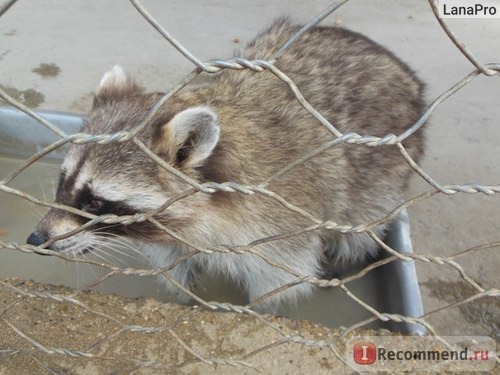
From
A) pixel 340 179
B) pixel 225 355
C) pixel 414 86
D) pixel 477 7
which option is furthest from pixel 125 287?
pixel 477 7

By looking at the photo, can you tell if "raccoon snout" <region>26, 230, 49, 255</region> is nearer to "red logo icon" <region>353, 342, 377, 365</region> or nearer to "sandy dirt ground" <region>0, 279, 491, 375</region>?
"sandy dirt ground" <region>0, 279, 491, 375</region>

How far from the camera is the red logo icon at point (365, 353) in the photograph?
70.3 inches

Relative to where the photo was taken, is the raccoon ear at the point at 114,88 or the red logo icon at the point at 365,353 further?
the raccoon ear at the point at 114,88

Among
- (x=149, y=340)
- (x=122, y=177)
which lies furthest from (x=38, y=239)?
(x=149, y=340)

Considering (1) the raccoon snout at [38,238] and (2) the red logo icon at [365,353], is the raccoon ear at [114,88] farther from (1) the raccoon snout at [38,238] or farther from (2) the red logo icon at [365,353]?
(2) the red logo icon at [365,353]

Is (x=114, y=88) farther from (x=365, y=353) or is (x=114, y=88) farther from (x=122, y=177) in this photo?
(x=365, y=353)

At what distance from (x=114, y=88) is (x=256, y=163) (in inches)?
25.2

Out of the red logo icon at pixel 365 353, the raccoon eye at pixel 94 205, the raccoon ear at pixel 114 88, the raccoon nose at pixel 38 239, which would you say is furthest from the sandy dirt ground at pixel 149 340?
the raccoon ear at pixel 114 88

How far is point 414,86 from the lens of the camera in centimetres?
246

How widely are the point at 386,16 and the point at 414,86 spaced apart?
2.16 m

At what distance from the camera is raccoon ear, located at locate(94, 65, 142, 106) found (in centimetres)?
197

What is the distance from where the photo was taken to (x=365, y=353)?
180cm

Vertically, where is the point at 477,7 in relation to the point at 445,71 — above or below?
above

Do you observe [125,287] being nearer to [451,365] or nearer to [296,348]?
[296,348]
